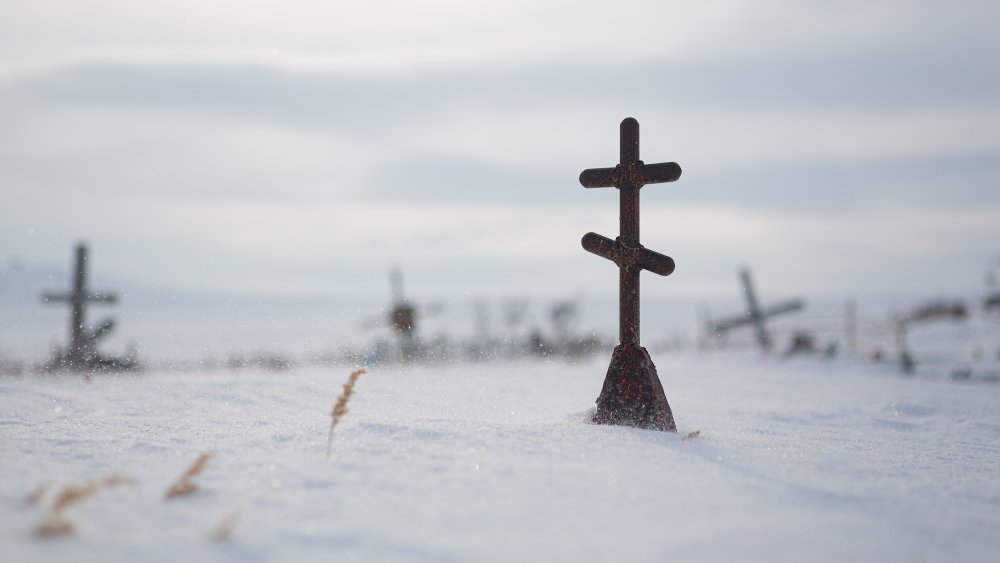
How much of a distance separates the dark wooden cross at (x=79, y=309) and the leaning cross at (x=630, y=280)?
482 inches

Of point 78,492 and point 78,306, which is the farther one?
point 78,306

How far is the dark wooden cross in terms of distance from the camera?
1366cm

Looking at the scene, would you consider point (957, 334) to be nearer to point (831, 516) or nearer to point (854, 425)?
point (854, 425)

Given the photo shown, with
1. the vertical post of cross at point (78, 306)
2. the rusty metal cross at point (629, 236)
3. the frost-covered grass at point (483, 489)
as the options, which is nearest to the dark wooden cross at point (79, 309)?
the vertical post of cross at point (78, 306)

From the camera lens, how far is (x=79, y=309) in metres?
13.8

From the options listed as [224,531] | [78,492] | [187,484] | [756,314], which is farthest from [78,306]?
[756,314]

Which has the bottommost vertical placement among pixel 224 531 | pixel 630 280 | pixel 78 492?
pixel 224 531

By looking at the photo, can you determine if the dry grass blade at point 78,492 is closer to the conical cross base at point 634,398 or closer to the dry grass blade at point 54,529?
the dry grass blade at point 54,529

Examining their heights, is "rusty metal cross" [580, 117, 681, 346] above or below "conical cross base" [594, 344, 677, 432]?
above

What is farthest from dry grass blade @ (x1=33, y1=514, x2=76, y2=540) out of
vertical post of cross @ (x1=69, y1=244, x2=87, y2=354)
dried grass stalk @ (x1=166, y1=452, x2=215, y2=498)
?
vertical post of cross @ (x1=69, y1=244, x2=87, y2=354)

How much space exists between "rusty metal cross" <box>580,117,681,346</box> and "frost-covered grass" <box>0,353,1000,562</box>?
33.2 inches

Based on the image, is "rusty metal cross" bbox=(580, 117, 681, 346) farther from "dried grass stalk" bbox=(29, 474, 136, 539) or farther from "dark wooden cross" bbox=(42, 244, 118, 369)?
"dark wooden cross" bbox=(42, 244, 118, 369)

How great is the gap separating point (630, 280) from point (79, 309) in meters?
12.7

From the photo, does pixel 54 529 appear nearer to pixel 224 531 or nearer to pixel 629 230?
pixel 224 531
